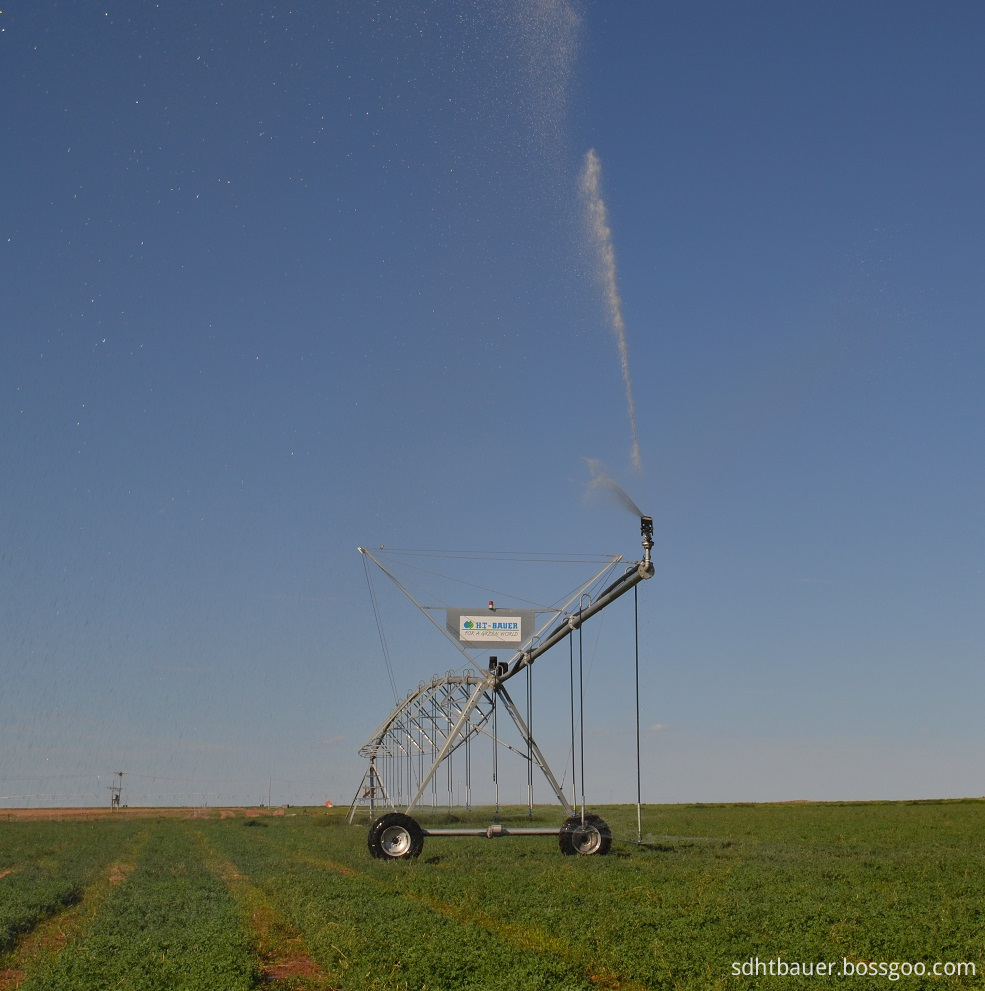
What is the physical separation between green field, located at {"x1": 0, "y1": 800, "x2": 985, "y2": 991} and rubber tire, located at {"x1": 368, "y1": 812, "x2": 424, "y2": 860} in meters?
0.69

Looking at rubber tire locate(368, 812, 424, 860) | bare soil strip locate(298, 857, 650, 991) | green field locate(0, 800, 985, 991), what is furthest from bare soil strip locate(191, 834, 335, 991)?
rubber tire locate(368, 812, 424, 860)

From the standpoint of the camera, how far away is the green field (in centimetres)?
1570

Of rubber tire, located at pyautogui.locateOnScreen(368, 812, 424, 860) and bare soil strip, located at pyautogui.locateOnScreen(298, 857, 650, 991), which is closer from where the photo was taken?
bare soil strip, located at pyautogui.locateOnScreen(298, 857, 650, 991)

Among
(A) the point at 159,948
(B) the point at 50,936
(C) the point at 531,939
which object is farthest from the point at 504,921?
(B) the point at 50,936

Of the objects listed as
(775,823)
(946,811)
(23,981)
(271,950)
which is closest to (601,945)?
(271,950)

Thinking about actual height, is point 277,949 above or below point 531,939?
below

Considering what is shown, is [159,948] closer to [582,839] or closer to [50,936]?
[50,936]

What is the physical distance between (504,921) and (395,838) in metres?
14.4

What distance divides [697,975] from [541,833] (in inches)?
800

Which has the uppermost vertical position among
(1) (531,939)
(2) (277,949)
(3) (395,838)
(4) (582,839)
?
(4) (582,839)

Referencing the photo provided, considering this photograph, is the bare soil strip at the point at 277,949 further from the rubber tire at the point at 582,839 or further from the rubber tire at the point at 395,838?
the rubber tire at the point at 582,839

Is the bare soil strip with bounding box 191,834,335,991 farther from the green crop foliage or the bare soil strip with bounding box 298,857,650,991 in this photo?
the bare soil strip with bounding box 298,857,650,991

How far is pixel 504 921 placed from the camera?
2070 centimetres

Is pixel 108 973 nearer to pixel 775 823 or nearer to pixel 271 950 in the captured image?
pixel 271 950
